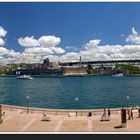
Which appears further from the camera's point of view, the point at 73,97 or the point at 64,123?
the point at 73,97

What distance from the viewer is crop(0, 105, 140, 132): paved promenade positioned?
23.4 metres

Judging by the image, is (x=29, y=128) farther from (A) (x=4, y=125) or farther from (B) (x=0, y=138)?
(B) (x=0, y=138)

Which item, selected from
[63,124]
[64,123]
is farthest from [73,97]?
[63,124]

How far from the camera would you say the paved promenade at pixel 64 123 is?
→ 2339cm

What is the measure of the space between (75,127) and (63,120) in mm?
2975

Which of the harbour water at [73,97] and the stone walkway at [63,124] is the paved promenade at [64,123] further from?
the harbour water at [73,97]

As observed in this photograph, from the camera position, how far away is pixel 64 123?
25828mm

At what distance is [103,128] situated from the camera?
77.7 feet

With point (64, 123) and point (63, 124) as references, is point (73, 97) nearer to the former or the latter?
point (64, 123)

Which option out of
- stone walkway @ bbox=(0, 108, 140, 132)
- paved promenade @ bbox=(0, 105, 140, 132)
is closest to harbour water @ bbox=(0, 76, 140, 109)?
paved promenade @ bbox=(0, 105, 140, 132)

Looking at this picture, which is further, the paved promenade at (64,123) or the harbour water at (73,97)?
the harbour water at (73,97)

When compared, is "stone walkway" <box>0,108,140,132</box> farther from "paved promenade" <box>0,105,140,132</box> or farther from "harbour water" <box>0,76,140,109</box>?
"harbour water" <box>0,76,140,109</box>

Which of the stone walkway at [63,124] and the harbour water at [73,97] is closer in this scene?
the stone walkway at [63,124]

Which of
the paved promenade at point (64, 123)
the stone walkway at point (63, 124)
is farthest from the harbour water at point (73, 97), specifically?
the stone walkway at point (63, 124)
